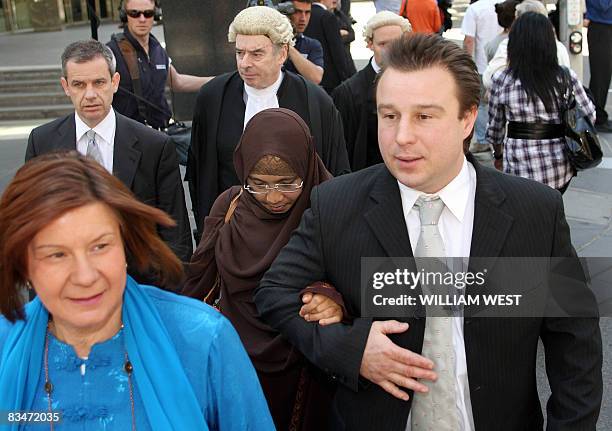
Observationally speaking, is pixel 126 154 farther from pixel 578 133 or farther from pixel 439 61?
pixel 578 133

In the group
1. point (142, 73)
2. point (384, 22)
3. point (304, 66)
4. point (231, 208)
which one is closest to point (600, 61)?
point (304, 66)

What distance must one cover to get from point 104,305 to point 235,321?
1.43 metres

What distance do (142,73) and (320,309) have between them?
4.75 metres

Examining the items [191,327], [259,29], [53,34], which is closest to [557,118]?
[259,29]

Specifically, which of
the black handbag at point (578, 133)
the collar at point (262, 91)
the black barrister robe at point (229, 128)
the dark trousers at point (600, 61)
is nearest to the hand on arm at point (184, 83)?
the black barrister robe at point (229, 128)

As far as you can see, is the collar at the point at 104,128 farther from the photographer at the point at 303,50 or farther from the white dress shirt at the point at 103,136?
the photographer at the point at 303,50

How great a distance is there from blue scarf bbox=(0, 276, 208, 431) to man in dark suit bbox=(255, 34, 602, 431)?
1.58 ft

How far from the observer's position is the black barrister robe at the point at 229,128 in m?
5.15

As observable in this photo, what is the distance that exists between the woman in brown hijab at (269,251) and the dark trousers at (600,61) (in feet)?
29.9

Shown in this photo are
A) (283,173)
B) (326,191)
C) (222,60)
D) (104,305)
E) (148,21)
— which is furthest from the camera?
(222,60)

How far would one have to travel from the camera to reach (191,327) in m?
2.30

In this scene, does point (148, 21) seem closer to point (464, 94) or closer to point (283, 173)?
point (283, 173)

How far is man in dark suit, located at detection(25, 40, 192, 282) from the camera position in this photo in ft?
14.4

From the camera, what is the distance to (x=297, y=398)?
3580 mm
